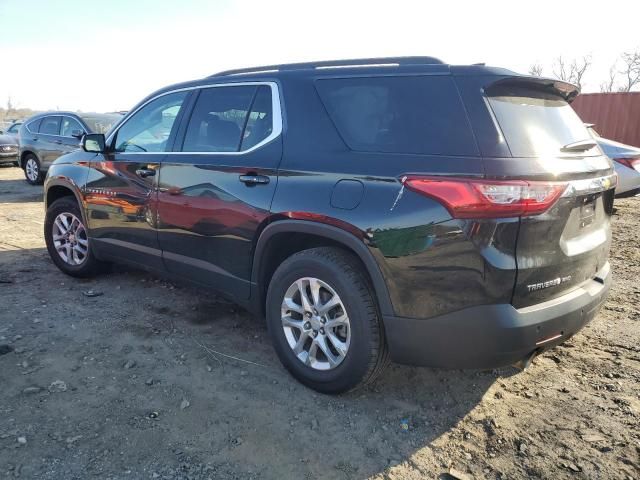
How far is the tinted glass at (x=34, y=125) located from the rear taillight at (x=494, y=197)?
38.7 ft

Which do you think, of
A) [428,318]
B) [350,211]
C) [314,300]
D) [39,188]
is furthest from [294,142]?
[39,188]

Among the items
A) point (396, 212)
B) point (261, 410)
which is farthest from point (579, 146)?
point (261, 410)

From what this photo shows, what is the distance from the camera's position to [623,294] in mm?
4617

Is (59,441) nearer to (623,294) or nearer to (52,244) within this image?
(52,244)

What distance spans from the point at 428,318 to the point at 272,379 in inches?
45.9

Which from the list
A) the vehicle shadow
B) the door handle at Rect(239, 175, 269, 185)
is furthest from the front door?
the door handle at Rect(239, 175, 269, 185)

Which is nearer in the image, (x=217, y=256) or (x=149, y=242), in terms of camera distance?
(x=217, y=256)

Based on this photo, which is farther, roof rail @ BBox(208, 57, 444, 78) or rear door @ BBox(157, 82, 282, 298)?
rear door @ BBox(157, 82, 282, 298)

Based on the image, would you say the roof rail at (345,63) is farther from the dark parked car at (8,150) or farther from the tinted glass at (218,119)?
the dark parked car at (8,150)

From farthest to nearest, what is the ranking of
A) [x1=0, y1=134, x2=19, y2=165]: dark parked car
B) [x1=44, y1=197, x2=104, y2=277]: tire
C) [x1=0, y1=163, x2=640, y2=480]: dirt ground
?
A: [x1=0, y1=134, x2=19, y2=165]: dark parked car < [x1=44, y1=197, x2=104, y2=277]: tire < [x1=0, y1=163, x2=640, y2=480]: dirt ground

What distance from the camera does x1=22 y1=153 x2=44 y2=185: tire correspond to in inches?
454

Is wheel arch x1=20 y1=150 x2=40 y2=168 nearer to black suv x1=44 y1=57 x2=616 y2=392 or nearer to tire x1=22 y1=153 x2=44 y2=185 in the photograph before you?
tire x1=22 y1=153 x2=44 y2=185

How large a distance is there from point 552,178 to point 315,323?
1.45 m

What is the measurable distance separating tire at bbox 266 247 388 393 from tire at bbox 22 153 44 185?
1053 centimetres
